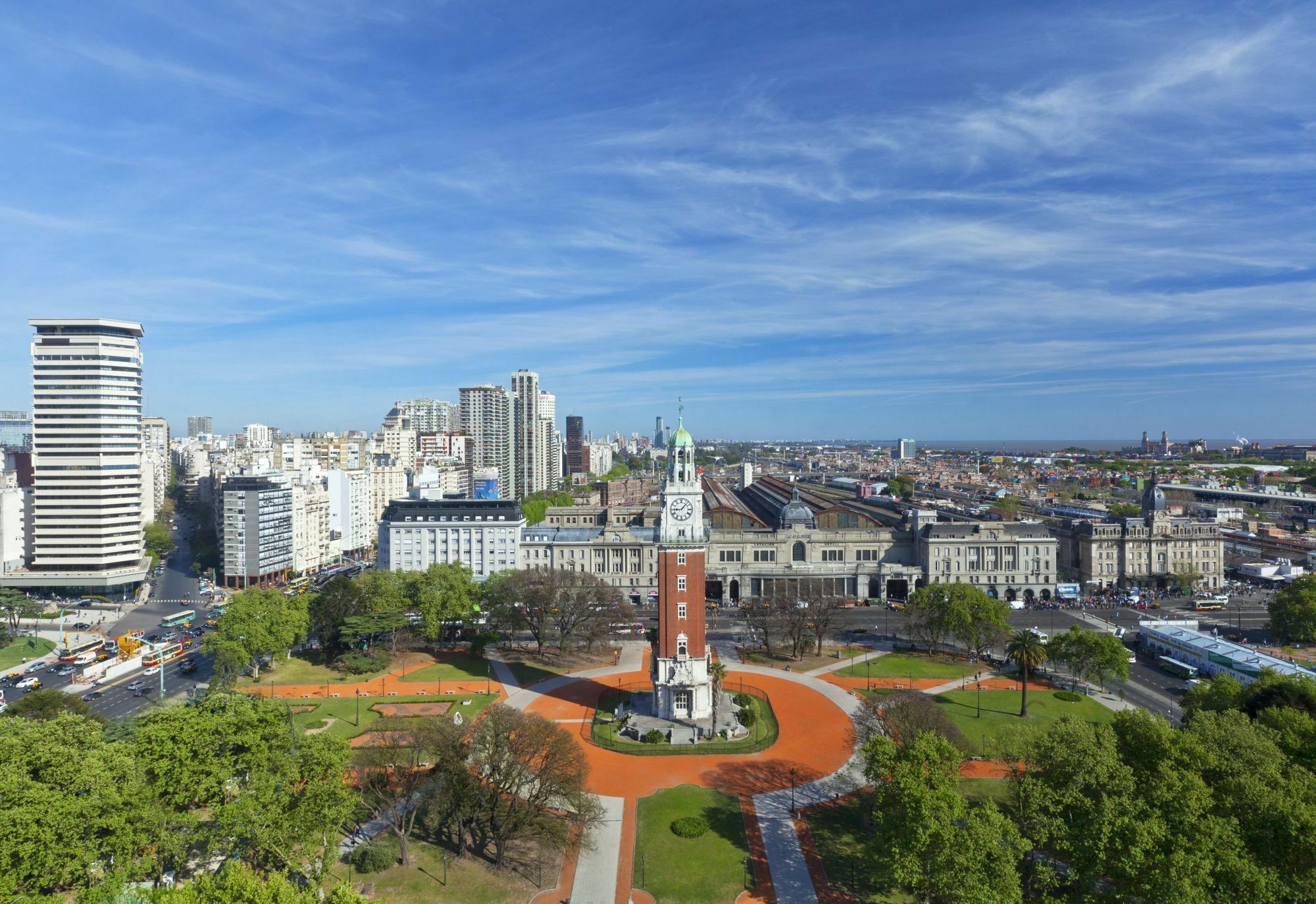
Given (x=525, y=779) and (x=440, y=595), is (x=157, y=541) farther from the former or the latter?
(x=525, y=779)

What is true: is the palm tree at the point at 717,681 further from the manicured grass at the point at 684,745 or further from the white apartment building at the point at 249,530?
the white apartment building at the point at 249,530

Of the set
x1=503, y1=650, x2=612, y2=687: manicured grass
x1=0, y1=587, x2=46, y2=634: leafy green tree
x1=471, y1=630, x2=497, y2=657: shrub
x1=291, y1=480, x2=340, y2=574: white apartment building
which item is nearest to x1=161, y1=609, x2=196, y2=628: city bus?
x1=0, y1=587, x2=46, y2=634: leafy green tree

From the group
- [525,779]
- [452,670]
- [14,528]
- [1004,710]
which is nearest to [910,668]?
[1004,710]

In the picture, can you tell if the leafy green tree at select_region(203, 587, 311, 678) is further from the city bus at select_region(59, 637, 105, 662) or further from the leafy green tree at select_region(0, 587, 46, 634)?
the leafy green tree at select_region(0, 587, 46, 634)

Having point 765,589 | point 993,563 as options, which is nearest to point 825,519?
point 765,589

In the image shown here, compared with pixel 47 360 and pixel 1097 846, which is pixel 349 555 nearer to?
pixel 47 360

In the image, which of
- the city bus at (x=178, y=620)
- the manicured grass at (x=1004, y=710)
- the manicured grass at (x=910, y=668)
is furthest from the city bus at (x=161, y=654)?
the manicured grass at (x=1004, y=710)

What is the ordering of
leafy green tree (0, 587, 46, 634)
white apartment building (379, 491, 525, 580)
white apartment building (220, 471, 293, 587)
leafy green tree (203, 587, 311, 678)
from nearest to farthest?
1. leafy green tree (203, 587, 311, 678)
2. leafy green tree (0, 587, 46, 634)
3. white apartment building (379, 491, 525, 580)
4. white apartment building (220, 471, 293, 587)
